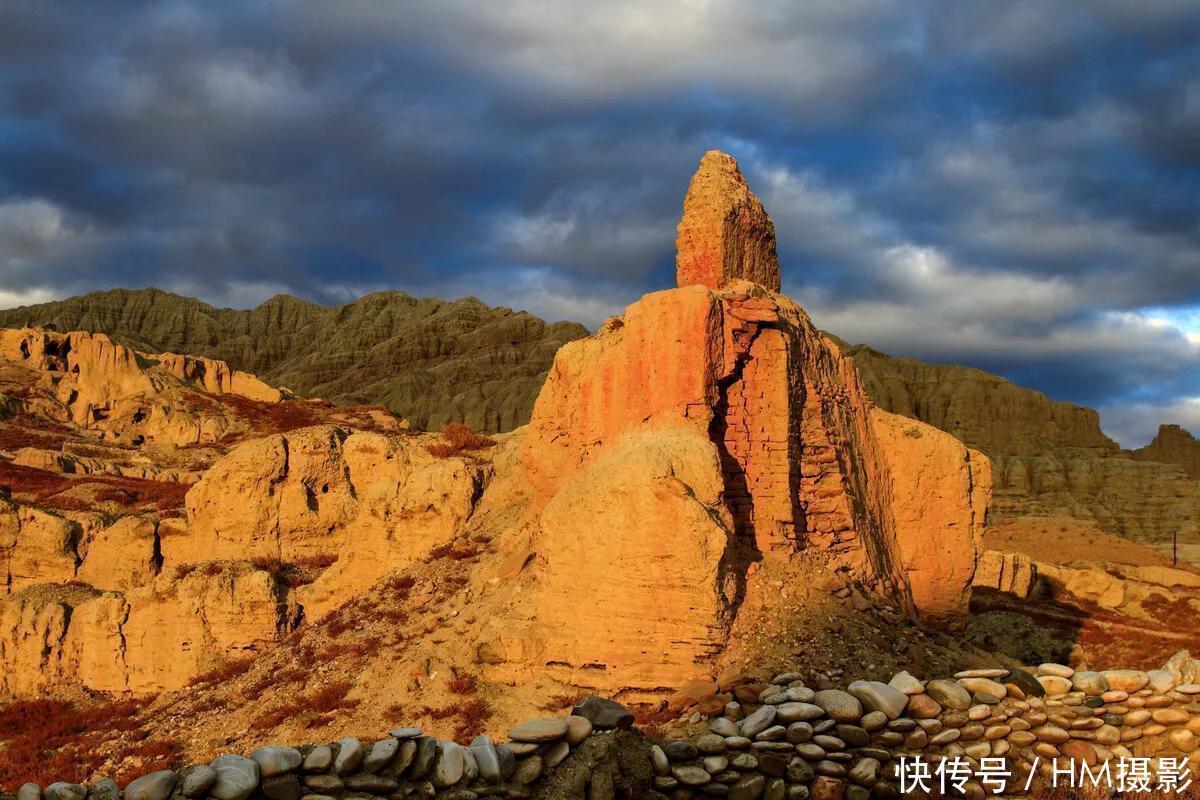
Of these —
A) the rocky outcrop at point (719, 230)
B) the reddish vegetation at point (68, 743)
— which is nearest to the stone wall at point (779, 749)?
the reddish vegetation at point (68, 743)

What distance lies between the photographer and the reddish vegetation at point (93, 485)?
102ft

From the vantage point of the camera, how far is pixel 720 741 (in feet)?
22.8

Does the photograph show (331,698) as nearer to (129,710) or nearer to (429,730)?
(429,730)

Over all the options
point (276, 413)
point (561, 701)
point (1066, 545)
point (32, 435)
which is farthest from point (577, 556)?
Result: point (276, 413)

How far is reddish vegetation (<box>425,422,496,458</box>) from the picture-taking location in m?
22.0

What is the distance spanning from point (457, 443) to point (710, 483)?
12.2m

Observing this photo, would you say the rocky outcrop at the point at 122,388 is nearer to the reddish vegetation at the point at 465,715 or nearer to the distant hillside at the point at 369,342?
the distant hillside at the point at 369,342

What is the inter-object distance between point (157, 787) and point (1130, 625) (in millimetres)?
35614

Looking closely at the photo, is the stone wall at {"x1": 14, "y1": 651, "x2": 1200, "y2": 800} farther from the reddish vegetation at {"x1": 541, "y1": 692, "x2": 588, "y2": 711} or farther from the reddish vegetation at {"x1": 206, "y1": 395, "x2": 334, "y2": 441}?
the reddish vegetation at {"x1": 206, "y1": 395, "x2": 334, "y2": 441}

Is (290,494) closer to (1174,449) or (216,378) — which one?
(216,378)

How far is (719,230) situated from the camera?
55.2ft

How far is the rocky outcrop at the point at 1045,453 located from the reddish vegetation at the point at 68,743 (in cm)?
7680

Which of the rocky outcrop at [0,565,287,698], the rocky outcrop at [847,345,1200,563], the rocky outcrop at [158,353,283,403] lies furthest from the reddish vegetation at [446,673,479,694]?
the rocky outcrop at [847,345,1200,563]

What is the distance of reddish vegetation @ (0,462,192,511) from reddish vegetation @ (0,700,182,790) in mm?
11296
